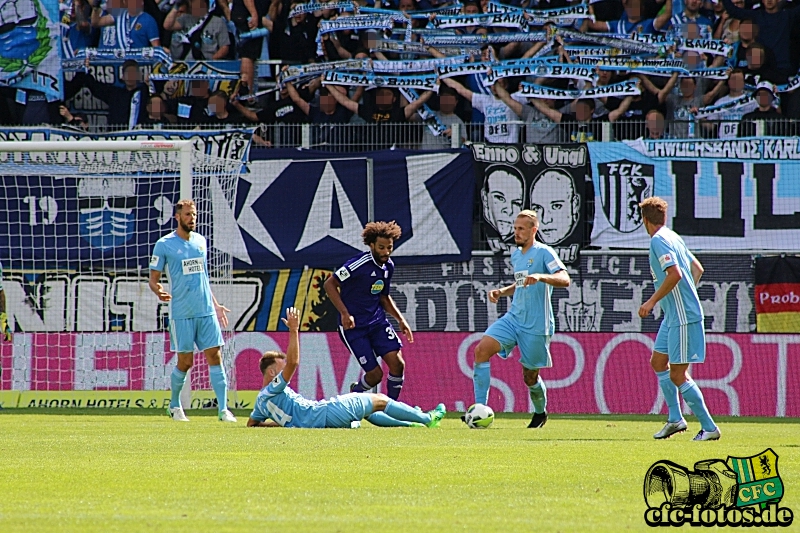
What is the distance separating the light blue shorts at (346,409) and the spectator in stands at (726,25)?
9860 millimetres

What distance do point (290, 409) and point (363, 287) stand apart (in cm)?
239

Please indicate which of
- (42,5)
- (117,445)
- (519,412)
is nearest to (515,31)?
(519,412)

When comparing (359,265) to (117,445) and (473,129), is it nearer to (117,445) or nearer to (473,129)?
(117,445)

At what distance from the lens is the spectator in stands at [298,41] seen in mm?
18984

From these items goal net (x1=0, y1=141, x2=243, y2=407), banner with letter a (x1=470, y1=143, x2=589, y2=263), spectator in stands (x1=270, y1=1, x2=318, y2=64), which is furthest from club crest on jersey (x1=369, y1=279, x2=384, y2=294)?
spectator in stands (x1=270, y1=1, x2=318, y2=64)

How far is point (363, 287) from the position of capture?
42.0ft

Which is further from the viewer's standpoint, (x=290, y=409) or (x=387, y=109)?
(x=387, y=109)

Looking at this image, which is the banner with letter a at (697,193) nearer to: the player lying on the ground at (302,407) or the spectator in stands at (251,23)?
the spectator in stands at (251,23)

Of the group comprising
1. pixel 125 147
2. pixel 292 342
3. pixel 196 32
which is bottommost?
pixel 292 342

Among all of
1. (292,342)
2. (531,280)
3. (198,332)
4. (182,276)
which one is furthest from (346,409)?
(182,276)

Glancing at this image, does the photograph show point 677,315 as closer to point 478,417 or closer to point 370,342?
point 478,417

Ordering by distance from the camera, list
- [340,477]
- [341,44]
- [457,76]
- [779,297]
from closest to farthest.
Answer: [340,477], [779,297], [457,76], [341,44]

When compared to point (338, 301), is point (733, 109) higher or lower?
higher

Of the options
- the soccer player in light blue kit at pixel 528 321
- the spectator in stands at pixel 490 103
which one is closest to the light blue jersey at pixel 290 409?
the soccer player in light blue kit at pixel 528 321
